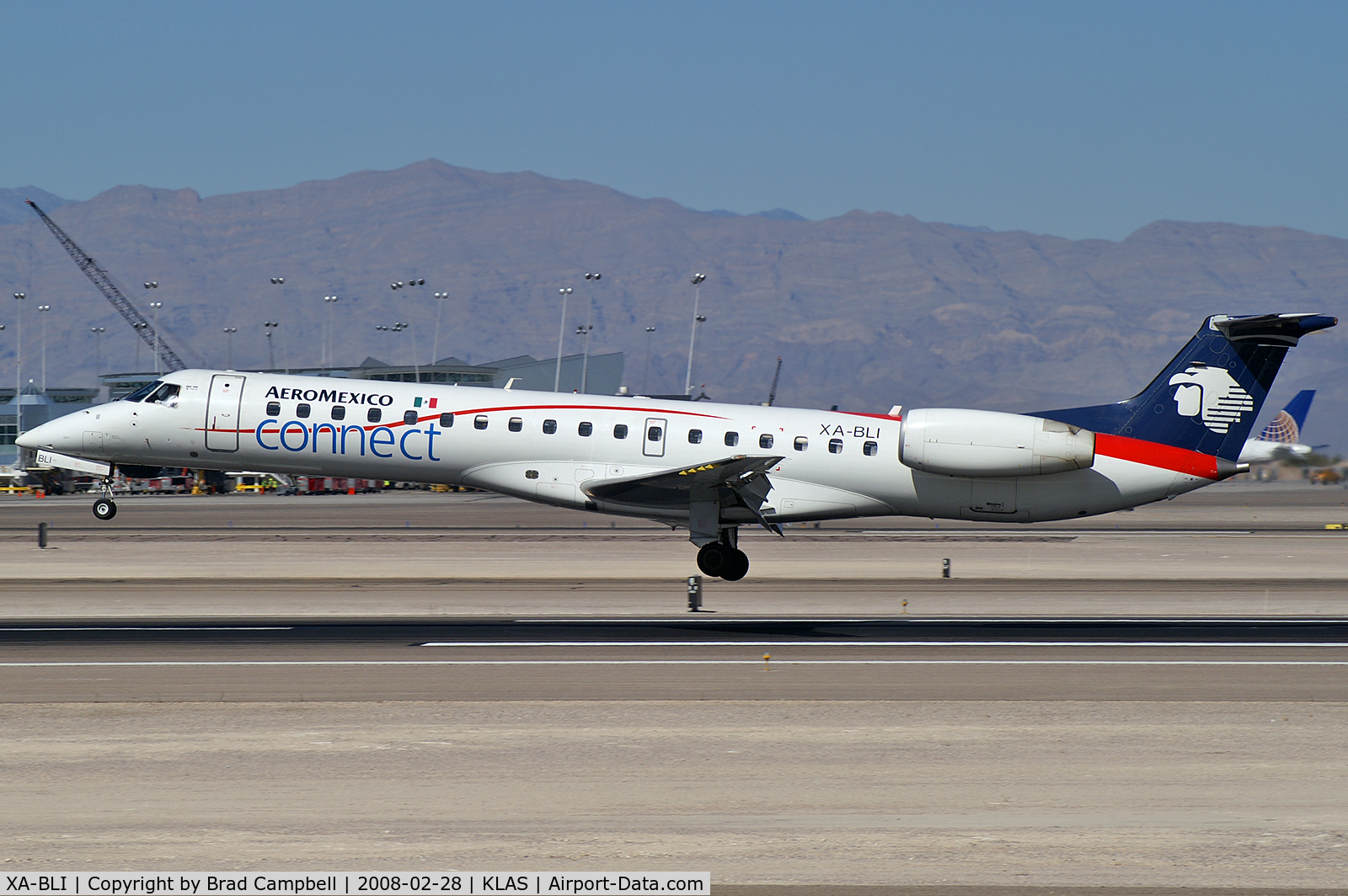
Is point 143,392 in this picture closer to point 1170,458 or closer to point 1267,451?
point 1170,458

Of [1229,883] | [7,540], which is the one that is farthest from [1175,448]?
[7,540]

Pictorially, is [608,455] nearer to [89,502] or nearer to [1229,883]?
[1229,883]

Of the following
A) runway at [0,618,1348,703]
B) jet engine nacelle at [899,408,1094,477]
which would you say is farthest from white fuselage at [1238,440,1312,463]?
runway at [0,618,1348,703]

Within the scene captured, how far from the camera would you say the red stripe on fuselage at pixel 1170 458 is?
24.6 m

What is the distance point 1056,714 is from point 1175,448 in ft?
42.2

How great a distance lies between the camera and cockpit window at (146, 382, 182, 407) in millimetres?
25078

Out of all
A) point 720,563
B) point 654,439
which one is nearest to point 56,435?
point 654,439

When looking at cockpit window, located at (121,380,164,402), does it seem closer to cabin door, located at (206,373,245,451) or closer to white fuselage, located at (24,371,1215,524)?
white fuselage, located at (24,371,1215,524)

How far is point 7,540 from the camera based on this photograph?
36.6 metres
